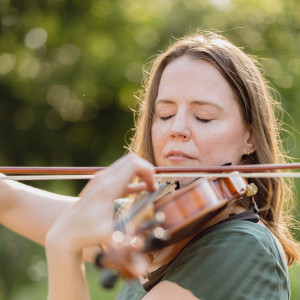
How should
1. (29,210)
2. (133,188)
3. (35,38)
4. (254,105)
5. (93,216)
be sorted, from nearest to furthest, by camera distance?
(93,216), (133,188), (254,105), (29,210), (35,38)

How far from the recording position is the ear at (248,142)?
125 centimetres

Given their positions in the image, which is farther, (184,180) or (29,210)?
(29,210)

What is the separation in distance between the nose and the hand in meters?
0.37

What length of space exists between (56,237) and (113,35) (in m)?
4.03

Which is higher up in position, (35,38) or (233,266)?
(35,38)

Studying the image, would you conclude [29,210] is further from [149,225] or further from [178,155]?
[149,225]

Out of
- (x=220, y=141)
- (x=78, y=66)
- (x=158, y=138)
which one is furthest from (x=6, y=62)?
(x=220, y=141)

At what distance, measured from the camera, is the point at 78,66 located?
15.1 feet

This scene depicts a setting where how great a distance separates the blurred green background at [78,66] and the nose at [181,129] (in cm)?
319

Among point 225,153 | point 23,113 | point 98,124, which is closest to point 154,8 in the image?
point 98,124

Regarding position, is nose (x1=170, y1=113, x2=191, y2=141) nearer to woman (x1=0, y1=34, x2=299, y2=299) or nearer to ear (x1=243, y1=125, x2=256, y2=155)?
woman (x1=0, y1=34, x2=299, y2=299)

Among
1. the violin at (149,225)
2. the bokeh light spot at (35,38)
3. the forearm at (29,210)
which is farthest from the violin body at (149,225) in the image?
the bokeh light spot at (35,38)

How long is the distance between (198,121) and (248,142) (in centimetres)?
17

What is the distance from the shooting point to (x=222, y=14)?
438 cm
